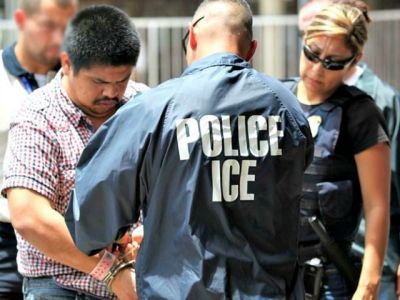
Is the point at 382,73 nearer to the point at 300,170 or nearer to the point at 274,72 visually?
the point at 274,72

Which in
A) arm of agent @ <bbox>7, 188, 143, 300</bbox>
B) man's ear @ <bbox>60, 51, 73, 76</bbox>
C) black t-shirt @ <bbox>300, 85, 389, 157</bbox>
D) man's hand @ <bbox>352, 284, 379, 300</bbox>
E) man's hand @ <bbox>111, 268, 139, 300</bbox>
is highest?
man's ear @ <bbox>60, 51, 73, 76</bbox>

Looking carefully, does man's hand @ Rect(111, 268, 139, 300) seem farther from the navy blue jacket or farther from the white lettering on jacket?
the white lettering on jacket

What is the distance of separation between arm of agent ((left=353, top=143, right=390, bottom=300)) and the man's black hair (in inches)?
38.9

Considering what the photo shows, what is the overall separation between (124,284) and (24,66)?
1389 mm

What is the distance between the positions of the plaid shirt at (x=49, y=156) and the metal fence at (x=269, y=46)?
4.45 m

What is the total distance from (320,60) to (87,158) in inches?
49.0

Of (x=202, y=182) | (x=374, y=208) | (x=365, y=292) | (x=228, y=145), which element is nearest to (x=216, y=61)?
(x=228, y=145)

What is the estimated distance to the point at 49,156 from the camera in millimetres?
3191

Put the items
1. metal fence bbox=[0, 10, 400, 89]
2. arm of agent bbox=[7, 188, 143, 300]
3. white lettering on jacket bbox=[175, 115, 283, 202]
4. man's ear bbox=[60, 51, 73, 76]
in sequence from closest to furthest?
white lettering on jacket bbox=[175, 115, 283, 202] → arm of agent bbox=[7, 188, 143, 300] → man's ear bbox=[60, 51, 73, 76] → metal fence bbox=[0, 10, 400, 89]

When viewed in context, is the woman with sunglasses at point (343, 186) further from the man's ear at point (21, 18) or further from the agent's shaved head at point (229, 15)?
the man's ear at point (21, 18)

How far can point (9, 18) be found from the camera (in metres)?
8.47

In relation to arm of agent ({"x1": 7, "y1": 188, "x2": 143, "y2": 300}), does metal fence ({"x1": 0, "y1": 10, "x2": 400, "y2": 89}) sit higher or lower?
lower

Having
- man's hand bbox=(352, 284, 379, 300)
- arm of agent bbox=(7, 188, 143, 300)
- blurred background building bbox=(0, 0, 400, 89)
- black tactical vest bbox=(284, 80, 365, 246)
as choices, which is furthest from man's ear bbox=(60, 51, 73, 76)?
blurred background building bbox=(0, 0, 400, 89)

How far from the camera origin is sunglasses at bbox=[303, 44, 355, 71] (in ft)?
12.4
